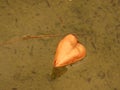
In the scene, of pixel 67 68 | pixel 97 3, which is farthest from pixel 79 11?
pixel 67 68

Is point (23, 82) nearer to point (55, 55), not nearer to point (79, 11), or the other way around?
point (55, 55)
